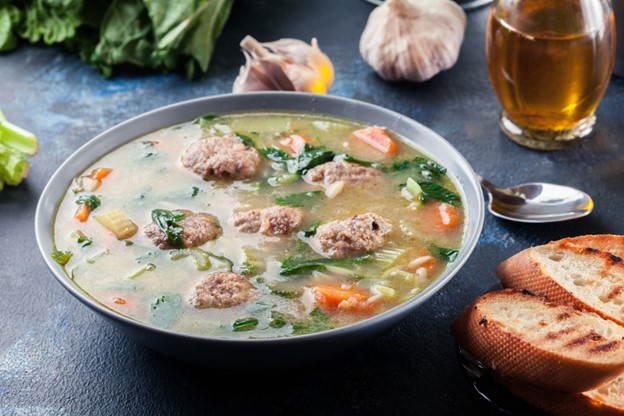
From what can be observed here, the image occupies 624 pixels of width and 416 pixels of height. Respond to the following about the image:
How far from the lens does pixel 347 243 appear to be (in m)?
3.71

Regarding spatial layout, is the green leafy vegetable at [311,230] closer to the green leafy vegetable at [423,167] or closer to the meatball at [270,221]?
the meatball at [270,221]

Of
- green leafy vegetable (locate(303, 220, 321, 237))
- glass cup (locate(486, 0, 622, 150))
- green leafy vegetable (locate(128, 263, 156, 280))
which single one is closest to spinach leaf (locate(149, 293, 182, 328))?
green leafy vegetable (locate(128, 263, 156, 280))

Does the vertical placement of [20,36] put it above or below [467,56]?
below

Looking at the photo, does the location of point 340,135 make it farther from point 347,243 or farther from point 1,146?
point 1,146

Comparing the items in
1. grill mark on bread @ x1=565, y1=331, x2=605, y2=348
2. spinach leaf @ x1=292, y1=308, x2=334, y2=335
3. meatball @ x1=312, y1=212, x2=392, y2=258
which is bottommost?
spinach leaf @ x1=292, y1=308, x2=334, y2=335

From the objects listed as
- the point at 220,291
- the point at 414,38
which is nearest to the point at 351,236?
the point at 220,291

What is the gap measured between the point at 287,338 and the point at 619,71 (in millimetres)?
3567

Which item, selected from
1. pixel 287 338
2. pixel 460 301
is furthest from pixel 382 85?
pixel 287 338

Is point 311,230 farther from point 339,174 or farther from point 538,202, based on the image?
point 538,202

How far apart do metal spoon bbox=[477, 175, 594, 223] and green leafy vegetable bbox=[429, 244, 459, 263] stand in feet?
2.67

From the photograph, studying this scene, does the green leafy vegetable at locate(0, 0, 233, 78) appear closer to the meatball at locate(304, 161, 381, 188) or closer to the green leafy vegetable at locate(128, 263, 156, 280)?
the meatball at locate(304, 161, 381, 188)

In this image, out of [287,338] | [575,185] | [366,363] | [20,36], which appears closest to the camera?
[287,338]

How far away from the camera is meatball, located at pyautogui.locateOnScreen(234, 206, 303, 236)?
382 centimetres

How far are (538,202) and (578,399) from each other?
59.2 inches
